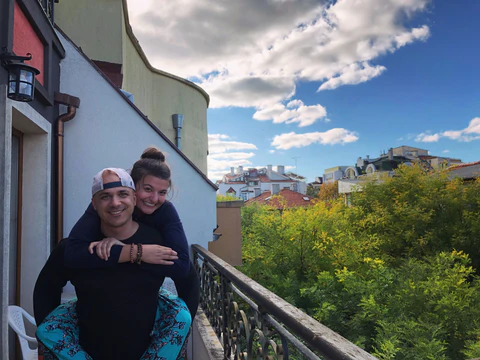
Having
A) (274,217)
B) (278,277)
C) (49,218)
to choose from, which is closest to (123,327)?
(49,218)

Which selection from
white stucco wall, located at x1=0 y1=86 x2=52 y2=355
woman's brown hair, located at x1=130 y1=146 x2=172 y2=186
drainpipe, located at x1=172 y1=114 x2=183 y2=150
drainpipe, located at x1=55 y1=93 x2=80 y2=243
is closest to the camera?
woman's brown hair, located at x1=130 y1=146 x2=172 y2=186

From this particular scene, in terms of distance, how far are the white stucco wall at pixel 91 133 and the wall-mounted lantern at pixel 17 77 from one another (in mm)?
1480

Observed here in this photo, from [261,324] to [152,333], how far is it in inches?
22.6

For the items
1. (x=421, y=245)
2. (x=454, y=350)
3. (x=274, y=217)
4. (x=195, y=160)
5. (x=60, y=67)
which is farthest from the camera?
(x=421, y=245)

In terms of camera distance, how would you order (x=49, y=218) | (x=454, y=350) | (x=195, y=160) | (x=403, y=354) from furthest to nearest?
(x=195, y=160) < (x=454, y=350) < (x=403, y=354) < (x=49, y=218)

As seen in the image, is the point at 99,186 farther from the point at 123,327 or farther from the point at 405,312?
the point at 405,312

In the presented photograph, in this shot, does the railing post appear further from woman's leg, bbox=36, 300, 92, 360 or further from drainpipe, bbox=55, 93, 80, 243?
drainpipe, bbox=55, 93, 80, 243

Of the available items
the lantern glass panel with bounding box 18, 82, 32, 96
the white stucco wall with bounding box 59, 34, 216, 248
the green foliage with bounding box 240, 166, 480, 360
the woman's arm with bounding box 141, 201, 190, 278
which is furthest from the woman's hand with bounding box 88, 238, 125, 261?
the green foliage with bounding box 240, 166, 480, 360

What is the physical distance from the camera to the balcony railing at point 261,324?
104 centimetres

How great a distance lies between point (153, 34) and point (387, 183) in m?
11.5

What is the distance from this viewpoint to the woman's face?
58.0 inches

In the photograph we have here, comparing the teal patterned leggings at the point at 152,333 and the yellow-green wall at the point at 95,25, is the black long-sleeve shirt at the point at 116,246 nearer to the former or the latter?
the teal patterned leggings at the point at 152,333

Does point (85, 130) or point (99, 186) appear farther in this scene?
point (85, 130)

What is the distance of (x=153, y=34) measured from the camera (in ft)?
25.6
